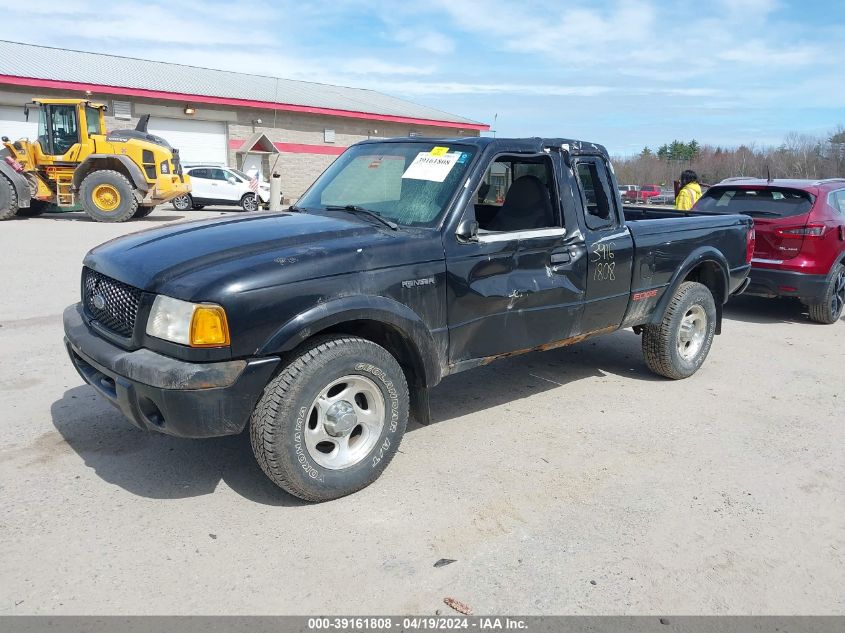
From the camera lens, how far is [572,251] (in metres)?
4.56

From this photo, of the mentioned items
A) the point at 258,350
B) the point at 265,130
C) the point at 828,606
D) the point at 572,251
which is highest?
the point at 265,130

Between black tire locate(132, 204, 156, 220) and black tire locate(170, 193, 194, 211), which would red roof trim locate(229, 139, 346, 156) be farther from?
black tire locate(132, 204, 156, 220)

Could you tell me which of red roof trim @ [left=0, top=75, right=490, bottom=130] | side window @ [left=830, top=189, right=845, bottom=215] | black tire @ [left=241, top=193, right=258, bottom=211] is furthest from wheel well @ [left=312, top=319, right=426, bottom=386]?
red roof trim @ [left=0, top=75, right=490, bottom=130]

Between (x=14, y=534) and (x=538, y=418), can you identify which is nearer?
(x=14, y=534)

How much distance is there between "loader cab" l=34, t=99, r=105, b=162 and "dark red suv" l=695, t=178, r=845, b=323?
16.0 meters

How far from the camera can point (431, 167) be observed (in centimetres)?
426

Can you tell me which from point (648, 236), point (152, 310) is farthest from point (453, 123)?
point (152, 310)

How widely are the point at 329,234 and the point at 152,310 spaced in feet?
3.29

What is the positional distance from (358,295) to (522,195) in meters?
1.77

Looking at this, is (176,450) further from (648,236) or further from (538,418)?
(648,236)

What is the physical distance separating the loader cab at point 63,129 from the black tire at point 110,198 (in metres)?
0.85

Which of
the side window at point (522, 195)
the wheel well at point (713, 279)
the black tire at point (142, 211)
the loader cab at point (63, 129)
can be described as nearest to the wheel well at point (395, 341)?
the side window at point (522, 195)

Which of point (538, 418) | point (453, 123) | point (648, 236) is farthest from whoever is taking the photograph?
point (453, 123)

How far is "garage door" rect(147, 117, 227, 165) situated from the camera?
27.5m
